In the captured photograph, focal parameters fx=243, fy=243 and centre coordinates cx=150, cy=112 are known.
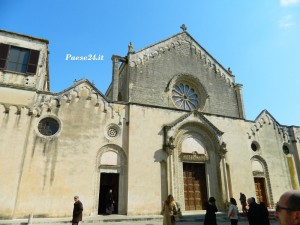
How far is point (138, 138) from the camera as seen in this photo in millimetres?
16969

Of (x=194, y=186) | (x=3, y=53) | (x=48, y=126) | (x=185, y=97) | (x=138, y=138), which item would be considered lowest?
(x=194, y=186)

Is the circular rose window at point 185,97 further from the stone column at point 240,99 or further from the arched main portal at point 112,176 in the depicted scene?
the arched main portal at point 112,176

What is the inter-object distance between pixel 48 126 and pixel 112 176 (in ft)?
17.6

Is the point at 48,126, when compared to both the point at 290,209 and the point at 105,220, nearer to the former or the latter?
the point at 105,220

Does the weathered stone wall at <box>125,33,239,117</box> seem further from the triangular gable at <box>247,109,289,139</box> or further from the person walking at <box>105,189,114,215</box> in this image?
the person walking at <box>105,189,114,215</box>

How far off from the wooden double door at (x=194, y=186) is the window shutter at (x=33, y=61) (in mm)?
12587

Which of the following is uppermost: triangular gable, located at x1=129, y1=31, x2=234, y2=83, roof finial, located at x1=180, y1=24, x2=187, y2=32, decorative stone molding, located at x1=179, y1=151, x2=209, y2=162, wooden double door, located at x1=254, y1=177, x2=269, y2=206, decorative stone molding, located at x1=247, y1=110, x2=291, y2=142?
roof finial, located at x1=180, y1=24, x2=187, y2=32

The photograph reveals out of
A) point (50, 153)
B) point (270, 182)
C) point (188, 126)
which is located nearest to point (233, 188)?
point (270, 182)

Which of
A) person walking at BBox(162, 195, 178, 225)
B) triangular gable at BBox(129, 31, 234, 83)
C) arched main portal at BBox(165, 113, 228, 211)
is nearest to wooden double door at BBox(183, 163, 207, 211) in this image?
arched main portal at BBox(165, 113, 228, 211)

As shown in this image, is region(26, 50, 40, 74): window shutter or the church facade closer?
the church facade

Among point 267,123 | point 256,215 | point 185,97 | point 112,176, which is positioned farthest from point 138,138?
point 267,123

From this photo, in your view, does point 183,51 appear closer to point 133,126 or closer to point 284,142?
point 133,126

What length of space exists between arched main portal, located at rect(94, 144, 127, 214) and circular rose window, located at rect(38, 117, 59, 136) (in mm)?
3205

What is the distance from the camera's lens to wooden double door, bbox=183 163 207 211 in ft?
57.1
